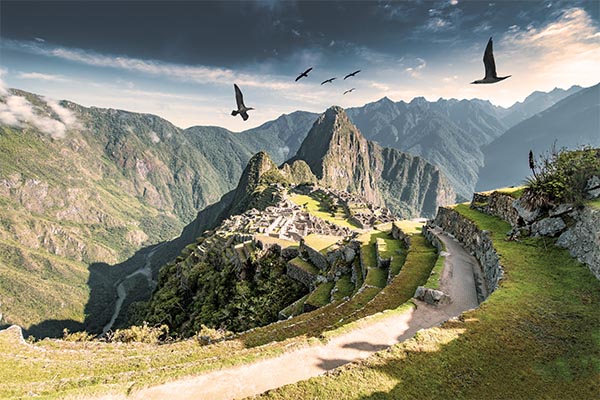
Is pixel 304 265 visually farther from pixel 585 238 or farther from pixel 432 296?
pixel 585 238

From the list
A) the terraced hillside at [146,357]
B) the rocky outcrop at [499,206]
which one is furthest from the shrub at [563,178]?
the terraced hillside at [146,357]

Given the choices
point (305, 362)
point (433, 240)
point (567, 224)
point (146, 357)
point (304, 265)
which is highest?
point (567, 224)

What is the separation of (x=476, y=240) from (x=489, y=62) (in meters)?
15.1

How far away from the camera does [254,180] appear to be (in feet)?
630

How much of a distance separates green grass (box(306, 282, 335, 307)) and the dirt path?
10575 millimetres

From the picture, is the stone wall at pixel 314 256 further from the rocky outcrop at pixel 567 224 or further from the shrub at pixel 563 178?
the shrub at pixel 563 178

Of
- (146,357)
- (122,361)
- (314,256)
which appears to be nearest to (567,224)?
(146,357)

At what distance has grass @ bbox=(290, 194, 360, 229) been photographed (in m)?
87.8

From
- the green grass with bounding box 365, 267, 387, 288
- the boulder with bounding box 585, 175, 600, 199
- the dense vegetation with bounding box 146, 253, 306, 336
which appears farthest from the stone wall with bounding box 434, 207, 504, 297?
the dense vegetation with bounding box 146, 253, 306, 336

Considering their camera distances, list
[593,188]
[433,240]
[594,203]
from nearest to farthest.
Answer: [594,203], [593,188], [433,240]

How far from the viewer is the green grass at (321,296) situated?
23.5m

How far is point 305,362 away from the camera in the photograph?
393 inches

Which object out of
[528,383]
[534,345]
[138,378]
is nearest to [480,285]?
[534,345]

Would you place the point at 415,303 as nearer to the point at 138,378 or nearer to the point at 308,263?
the point at 138,378
